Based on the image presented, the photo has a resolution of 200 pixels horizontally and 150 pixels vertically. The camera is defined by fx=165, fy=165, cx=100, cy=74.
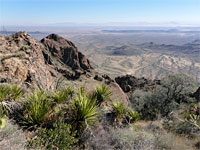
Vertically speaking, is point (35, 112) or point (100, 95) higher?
point (35, 112)

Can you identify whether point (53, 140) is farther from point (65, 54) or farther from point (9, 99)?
point (65, 54)

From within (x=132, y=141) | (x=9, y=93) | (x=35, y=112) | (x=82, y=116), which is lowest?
(x=132, y=141)

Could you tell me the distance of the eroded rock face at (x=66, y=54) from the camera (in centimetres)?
3212

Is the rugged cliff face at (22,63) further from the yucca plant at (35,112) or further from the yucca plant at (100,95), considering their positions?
the yucca plant at (100,95)

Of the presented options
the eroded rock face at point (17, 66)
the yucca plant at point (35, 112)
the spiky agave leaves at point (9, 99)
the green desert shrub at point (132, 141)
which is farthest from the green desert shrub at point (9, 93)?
the green desert shrub at point (132, 141)

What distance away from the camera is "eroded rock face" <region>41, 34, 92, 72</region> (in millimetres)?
32125

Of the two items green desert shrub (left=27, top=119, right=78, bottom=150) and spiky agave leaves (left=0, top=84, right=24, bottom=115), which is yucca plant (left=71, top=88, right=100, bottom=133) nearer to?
green desert shrub (left=27, top=119, right=78, bottom=150)

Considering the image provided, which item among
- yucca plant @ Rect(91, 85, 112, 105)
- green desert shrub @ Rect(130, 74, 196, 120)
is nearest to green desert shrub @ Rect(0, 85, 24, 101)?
yucca plant @ Rect(91, 85, 112, 105)

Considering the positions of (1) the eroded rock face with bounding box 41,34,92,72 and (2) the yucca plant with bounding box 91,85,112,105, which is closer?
(2) the yucca plant with bounding box 91,85,112,105

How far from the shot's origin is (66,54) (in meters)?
33.5

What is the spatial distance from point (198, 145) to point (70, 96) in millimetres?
5592

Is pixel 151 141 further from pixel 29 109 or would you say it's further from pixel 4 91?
pixel 4 91

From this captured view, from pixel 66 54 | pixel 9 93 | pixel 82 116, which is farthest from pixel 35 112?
pixel 66 54

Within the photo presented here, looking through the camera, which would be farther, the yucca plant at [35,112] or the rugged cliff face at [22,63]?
the rugged cliff face at [22,63]
